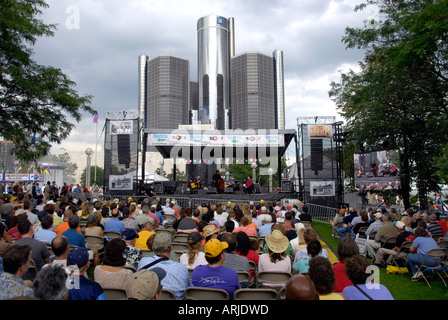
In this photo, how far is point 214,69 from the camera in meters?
150

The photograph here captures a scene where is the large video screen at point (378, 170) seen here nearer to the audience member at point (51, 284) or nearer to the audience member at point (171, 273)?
the audience member at point (171, 273)

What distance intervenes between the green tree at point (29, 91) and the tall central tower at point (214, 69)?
131910mm

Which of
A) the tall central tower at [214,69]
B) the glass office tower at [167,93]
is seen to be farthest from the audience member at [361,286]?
the tall central tower at [214,69]

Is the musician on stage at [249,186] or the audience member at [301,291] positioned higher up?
the musician on stage at [249,186]

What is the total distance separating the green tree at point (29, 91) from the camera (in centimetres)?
980

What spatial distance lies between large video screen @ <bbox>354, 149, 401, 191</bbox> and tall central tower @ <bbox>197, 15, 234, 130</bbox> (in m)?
126

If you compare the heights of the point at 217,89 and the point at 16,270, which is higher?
the point at 217,89

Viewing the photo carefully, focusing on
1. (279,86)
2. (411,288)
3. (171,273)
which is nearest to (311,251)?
(171,273)

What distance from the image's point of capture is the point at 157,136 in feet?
66.5

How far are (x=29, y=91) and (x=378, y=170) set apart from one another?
54.0 feet

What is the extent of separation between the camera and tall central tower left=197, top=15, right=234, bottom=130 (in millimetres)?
146250

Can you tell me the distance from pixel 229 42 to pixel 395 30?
15105cm

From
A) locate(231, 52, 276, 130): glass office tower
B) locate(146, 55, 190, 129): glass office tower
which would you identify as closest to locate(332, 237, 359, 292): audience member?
locate(231, 52, 276, 130): glass office tower

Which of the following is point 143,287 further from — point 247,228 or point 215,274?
point 247,228
